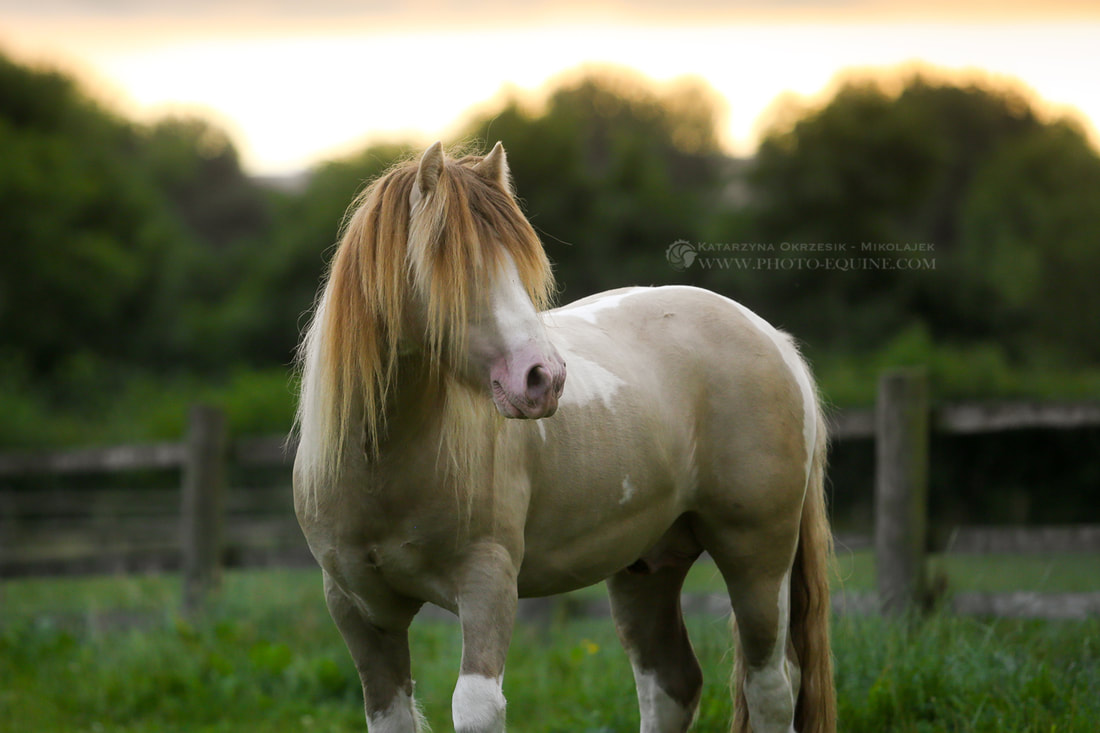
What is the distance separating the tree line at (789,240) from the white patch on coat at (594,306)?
623 cm

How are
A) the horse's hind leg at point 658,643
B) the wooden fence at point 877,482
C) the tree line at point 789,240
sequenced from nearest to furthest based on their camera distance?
the horse's hind leg at point 658,643 < the wooden fence at point 877,482 < the tree line at point 789,240

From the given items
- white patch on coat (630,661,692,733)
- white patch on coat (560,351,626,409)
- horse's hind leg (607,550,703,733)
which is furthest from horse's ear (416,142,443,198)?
white patch on coat (630,661,692,733)

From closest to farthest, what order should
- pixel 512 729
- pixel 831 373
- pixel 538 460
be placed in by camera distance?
pixel 538 460
pixel 512 729
pixel 831 373

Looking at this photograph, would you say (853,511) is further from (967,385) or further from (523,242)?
(523,242)

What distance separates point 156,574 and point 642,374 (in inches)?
183

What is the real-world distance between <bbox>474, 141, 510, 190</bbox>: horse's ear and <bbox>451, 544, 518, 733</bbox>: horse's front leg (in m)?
0.92

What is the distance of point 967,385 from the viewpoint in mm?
11555

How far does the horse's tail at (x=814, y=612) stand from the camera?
3219mm

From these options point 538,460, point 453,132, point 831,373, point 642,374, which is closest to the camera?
point 538,460

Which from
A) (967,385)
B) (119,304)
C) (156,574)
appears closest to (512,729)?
(156,574)

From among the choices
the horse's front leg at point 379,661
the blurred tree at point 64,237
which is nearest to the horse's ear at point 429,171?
the horse's front leg at point 379,661

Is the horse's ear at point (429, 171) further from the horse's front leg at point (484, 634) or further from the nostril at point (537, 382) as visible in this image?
the horse's front leg at point (484, 634)

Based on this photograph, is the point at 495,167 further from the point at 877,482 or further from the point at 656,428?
the point at 877,482

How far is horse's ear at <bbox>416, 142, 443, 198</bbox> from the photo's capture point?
7.78 feet
